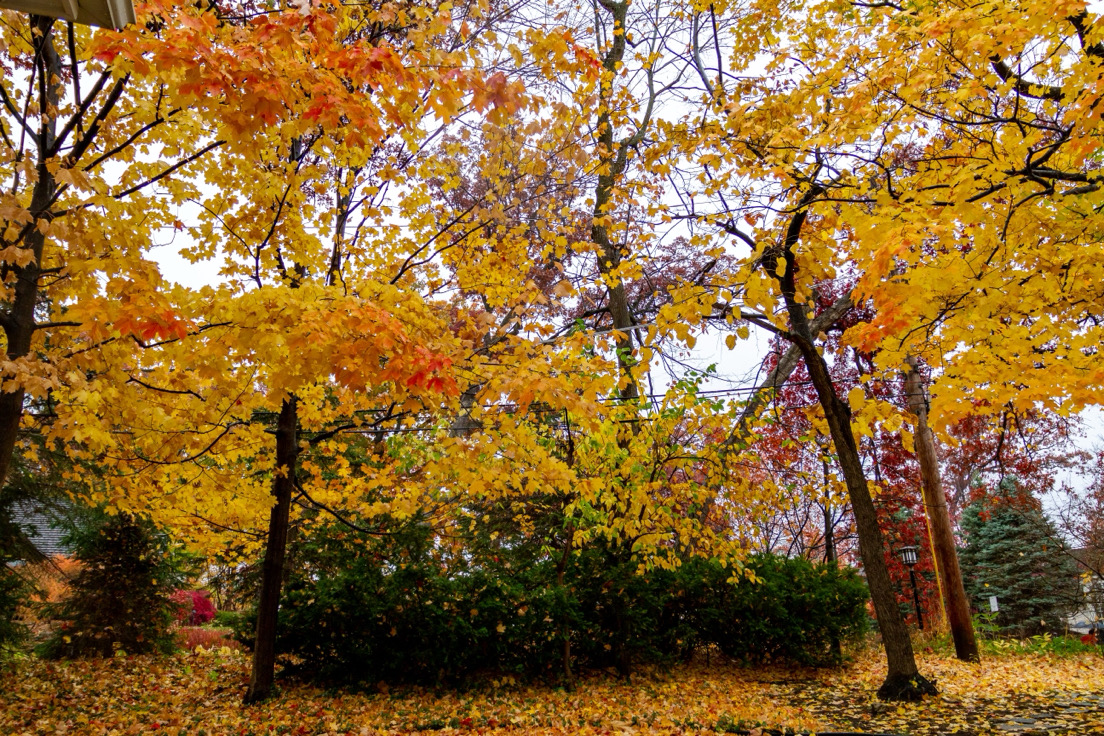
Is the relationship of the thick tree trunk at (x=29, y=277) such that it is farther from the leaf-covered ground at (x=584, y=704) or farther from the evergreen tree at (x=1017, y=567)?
the evergreen tree at (x=1017, y=567)

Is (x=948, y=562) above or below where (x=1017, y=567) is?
above

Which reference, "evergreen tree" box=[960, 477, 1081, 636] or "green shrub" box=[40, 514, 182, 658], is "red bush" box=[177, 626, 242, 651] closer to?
"green shrub" box=[40, 514, 182, 658]

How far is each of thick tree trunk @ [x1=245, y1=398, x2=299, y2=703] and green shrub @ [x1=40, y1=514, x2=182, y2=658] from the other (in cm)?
427

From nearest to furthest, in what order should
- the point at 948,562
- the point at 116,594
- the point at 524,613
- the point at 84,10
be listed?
the point at 84,10, the point at 524,613, the point at 948,562, the point at 116,594

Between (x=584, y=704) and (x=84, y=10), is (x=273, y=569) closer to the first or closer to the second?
(x=584, y=704)

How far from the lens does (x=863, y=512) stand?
6609mm

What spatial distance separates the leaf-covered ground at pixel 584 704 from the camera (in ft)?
18.2

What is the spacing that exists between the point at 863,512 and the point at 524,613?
12.9 feet

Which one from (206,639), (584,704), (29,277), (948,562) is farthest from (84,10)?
(206,639)

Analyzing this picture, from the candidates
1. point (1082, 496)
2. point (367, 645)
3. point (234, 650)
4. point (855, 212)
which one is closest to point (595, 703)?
point (367, 645)

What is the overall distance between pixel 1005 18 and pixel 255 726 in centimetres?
745

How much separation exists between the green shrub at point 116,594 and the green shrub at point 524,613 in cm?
309

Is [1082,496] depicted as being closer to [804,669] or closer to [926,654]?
[926,654]

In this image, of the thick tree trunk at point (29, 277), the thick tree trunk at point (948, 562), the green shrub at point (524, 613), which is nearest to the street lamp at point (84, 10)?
the thick tree trunk at point (29, 277)
